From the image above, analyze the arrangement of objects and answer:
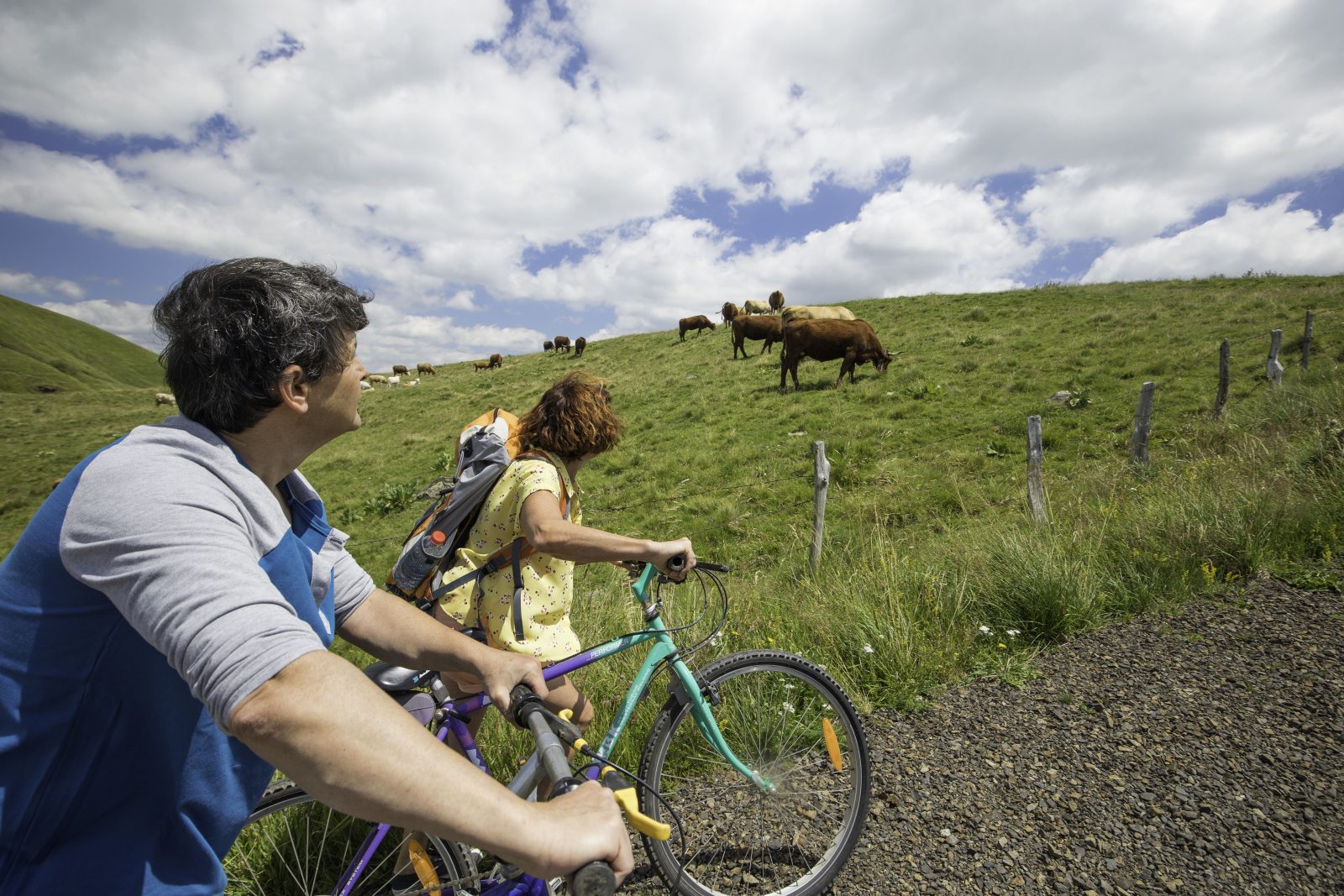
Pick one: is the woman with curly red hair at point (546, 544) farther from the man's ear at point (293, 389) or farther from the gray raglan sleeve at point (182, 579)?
the gray raglan sleeve at point (182, 579)

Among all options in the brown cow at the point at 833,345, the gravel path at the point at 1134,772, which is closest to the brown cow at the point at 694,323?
the brown cow at the point at 833,345

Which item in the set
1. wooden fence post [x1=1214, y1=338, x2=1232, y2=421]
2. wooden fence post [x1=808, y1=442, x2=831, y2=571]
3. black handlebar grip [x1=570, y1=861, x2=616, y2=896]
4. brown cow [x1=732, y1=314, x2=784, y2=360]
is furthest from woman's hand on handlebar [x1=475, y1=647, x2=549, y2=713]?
brown cow [x1=732, y1=314, x2=784, y2=360]

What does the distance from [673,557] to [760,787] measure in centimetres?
107

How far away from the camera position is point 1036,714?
11.2 feet

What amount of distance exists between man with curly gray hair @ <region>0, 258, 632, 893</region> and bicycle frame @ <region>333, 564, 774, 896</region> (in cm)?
92

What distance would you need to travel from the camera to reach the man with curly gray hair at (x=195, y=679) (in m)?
1.01

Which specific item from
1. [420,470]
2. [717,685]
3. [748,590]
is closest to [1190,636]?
[748,590]

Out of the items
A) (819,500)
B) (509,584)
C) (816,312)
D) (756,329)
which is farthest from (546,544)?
(816,312)

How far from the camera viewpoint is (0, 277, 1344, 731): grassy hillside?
14.1ft

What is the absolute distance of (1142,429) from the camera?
7762 mm

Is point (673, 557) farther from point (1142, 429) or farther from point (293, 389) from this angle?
point (1142, 429)

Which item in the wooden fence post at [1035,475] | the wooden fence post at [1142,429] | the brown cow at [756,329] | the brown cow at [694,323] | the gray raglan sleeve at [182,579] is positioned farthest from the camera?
the brown cow at [694,323]

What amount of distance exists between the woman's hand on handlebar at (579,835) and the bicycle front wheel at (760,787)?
129 cm

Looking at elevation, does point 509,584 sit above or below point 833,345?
below
